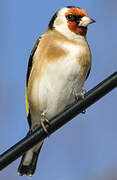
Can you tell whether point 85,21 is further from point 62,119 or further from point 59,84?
point 62,119

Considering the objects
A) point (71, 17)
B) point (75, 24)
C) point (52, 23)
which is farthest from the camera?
point (52, 23)

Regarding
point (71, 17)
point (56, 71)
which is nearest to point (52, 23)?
point (71, 17)

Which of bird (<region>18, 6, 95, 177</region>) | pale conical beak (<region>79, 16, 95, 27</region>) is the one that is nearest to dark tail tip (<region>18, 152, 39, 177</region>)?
bird (<region>18, 6, 95, 177</region>)

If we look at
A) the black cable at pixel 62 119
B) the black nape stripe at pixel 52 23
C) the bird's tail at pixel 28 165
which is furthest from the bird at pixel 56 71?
the black cable at pixel 62 119

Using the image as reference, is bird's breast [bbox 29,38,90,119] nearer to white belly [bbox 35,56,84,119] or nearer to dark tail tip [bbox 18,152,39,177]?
white belly [bbox 35,56,84,119]

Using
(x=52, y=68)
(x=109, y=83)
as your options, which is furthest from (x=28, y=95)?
(x=109, y=83)

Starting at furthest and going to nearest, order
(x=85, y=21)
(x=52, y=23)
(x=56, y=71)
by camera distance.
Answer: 1. (x=52, y=23)
2. (x=85, y=21)
3. (x=56, y=71)

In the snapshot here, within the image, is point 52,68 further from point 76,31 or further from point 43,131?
point 43,131

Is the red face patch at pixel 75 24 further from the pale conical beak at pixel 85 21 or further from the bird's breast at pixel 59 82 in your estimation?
the bird's breast at pixel 59 82
